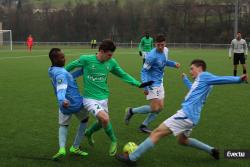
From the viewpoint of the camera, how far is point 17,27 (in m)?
88.1

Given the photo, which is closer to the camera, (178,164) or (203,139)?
(178,164)

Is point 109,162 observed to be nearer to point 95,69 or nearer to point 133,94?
point 95,69

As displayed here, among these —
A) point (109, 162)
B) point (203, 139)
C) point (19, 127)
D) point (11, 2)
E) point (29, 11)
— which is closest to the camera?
point (109, 162)

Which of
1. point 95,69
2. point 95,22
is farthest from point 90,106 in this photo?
point 95,22

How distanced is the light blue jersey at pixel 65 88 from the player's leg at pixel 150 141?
1118 mm

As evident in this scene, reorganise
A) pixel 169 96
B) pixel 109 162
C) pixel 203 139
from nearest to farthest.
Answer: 1. pixel 109 162
2. pixel 203 139
3. pixel 169 96

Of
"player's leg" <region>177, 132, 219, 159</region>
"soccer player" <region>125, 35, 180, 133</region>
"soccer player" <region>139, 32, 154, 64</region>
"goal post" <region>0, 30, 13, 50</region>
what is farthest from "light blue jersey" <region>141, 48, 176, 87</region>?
"goal post" <region>0, 30, 13, 50</region>

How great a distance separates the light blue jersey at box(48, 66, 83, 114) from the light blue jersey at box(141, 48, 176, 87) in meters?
2.14

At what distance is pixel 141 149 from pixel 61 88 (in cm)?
141

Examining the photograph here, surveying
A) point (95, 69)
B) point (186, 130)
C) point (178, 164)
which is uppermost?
point (95, 69)

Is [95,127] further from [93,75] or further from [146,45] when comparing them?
[146,45]

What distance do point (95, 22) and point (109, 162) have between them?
8184 cm

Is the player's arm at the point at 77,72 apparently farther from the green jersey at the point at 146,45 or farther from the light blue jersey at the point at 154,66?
the green jersey at the point at 146,45

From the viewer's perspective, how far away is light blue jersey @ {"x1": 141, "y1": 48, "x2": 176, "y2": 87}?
28.2 feet
